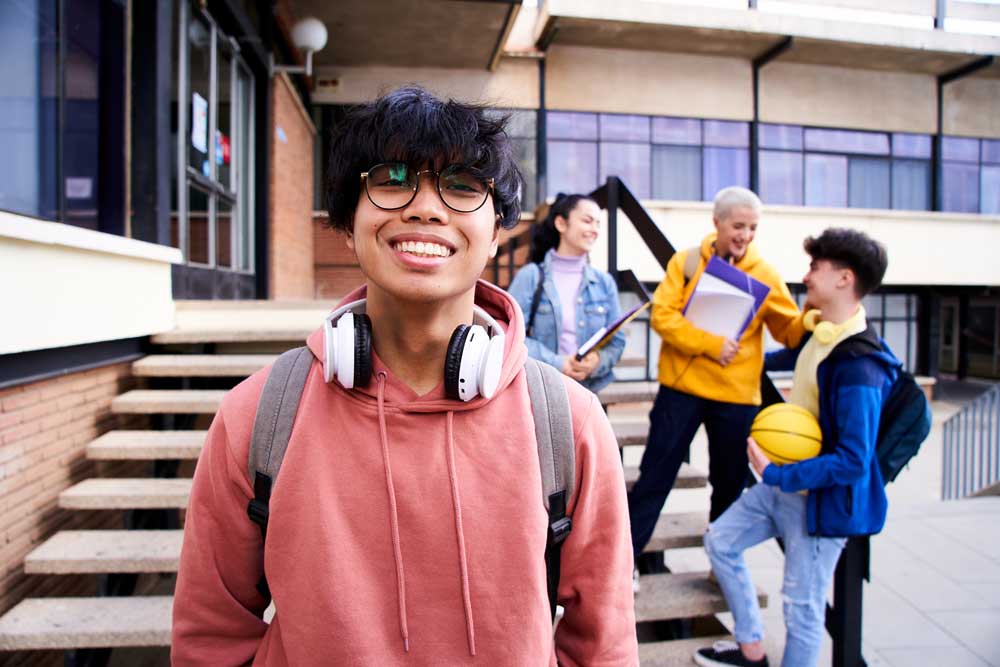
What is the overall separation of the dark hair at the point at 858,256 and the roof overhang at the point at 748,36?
1023 centimetres

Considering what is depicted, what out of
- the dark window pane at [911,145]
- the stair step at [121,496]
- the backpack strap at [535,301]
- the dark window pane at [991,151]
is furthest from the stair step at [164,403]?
the dark window pane at [991,151]

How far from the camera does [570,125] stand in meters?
12.7

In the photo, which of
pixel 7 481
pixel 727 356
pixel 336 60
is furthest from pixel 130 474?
pixel 336 60

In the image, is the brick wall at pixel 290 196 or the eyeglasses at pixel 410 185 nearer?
the eyeglasses at pixel 410 185

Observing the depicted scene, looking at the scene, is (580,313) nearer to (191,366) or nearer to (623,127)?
(191,366)

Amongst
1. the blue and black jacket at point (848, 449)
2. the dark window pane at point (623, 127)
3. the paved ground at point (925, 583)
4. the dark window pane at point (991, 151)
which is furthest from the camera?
the dark window pane at point (991, 151)

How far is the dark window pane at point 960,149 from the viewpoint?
47.0 feet

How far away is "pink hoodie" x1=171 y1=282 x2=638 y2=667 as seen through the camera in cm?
108

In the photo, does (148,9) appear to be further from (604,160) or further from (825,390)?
(604,160)

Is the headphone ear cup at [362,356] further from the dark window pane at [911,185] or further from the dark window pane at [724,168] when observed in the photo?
the dark window pane at [911,185]

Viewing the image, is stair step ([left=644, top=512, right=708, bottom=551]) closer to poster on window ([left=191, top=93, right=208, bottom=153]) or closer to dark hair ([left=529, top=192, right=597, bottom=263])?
dark hair ([left=529, top=192, right=597, bottom=263])

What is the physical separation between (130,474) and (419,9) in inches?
292

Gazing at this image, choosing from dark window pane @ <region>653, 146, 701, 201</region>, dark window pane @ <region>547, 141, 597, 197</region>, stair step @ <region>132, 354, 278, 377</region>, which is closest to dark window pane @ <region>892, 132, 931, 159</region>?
dark window pane @ <region>653, 146, 701, 201</region>

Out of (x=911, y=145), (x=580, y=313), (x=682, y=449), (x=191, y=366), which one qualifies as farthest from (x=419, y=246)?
(x=911, y=145)
